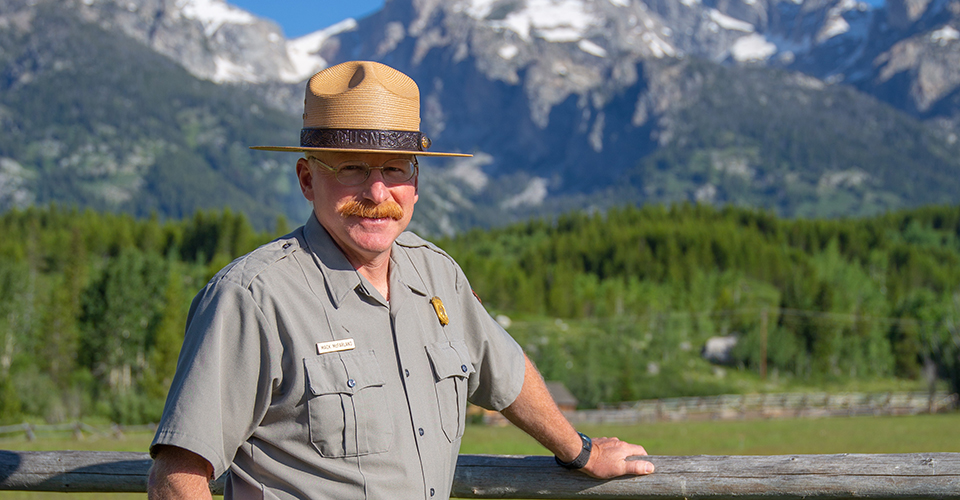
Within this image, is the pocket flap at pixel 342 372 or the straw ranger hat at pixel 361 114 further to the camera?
the straw ranger hat at pixel 361 114

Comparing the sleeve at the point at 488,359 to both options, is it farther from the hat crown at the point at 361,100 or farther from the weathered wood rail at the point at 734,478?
the hat crown at the point at 361,100

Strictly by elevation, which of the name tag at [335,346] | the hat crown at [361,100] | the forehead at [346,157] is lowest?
the name tag at [335,346]

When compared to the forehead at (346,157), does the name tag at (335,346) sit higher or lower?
lower

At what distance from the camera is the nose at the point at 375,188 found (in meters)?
3.36

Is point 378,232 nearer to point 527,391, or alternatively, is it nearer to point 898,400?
point 527,391

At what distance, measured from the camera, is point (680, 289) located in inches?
4520

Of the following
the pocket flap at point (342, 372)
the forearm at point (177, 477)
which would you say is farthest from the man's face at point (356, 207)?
the forearm at point (177, 477)

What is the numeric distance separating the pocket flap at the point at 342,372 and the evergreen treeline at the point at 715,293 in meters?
53.0

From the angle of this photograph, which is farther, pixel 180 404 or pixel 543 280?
pixel 543 280

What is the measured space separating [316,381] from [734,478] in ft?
6.65

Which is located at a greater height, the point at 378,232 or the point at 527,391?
the point at 378,232

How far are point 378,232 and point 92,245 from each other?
121115mm

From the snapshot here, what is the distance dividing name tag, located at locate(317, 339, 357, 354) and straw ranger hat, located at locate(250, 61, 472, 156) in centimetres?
67

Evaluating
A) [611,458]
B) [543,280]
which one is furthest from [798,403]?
[543,280]
